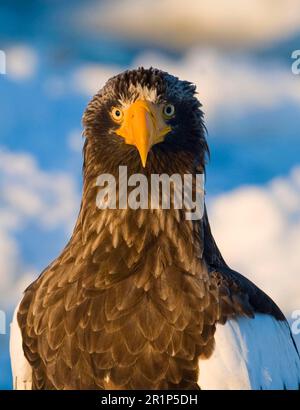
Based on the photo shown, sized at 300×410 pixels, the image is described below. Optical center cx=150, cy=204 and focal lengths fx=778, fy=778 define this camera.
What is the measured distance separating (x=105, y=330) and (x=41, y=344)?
19.1 inches

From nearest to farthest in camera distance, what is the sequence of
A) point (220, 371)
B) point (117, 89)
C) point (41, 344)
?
point (220, 371) < point (41, 344) < point (117, 89)

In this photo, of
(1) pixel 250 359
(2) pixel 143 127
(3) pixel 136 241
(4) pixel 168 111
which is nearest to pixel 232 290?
(1) pixel 250 359

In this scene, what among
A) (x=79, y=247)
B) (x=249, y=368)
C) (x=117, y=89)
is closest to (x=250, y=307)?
(x=249, y=368)

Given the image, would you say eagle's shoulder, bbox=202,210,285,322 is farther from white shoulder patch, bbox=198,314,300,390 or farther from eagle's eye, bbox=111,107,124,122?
eagle's eye, bbox=111,107,124,122

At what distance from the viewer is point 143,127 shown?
17.3 feet

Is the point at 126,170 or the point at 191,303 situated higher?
the point at 126,170

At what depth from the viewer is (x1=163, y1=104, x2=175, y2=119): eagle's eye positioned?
5.58 metres

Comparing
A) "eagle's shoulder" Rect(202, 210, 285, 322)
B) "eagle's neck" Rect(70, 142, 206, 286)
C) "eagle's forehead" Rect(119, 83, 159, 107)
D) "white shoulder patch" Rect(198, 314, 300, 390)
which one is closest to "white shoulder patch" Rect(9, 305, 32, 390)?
"eagle's neck" Rect(70, 142, 206, 286)

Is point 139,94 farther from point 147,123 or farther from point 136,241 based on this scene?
point 136,241

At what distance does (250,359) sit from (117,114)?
1.95 meters

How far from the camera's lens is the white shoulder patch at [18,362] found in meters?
5.30

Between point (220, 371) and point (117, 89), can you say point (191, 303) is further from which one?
point (117, 89)

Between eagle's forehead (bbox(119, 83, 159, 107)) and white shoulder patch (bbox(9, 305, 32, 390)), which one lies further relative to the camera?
eagle's forehead (bbox(119, 83, 159, 107))
